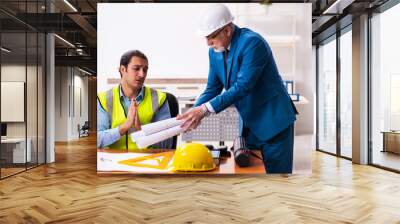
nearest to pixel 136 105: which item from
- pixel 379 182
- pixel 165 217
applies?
pixel 165 217

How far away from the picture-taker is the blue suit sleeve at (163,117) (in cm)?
598

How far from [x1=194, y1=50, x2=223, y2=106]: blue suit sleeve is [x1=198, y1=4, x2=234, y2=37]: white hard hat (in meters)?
0.47

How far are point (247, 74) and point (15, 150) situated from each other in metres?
3.91

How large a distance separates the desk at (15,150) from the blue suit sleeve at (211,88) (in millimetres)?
2953

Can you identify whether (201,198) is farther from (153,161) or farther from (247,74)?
(247,74)

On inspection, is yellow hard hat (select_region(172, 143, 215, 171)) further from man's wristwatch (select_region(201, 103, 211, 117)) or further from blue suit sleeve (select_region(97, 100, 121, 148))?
blue suit sleeve (select_region(97, 100, 121, 148))

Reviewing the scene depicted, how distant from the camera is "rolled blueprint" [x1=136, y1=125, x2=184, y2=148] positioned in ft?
19.6

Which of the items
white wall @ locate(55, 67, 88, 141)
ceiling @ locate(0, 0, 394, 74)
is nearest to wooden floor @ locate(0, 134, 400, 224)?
ceiling @ locate(0, 0, 394, 74)

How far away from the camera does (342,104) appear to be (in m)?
8.96

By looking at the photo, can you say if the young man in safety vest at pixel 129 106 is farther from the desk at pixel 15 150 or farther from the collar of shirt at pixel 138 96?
the desk at pixel 15 150

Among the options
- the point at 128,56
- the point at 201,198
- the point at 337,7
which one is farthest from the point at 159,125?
the point at 337,7

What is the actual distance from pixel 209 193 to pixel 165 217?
1203 millimetres

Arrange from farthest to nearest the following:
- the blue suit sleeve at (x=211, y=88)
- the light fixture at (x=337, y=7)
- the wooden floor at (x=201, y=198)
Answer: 1. the light fixture at (x=337, y=7)
2. the blue suit sleeve at (x=211, y=88)
3. the wooden floor at (x=201, y=198)

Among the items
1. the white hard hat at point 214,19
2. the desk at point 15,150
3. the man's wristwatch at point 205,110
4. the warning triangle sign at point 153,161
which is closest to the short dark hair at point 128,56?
the white hard hat at point 214,19
